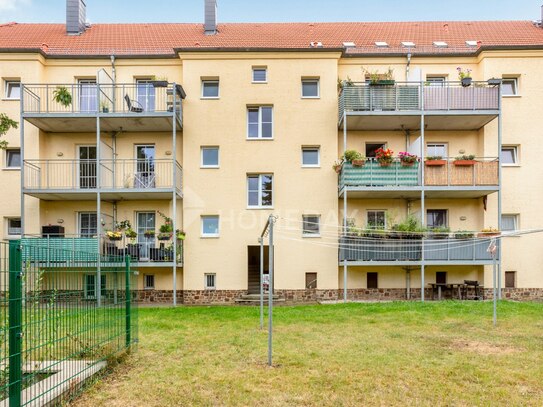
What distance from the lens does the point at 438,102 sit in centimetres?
1672

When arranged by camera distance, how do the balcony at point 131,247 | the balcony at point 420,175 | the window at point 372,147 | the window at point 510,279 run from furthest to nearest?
the window at point 372,147
the window at point 510,279
the balcony at point 420,175
the balcony at point 131,247

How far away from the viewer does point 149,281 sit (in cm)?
1741

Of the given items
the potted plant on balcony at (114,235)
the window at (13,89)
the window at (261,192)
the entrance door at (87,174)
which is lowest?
the potted plant on balcony at (114,235)

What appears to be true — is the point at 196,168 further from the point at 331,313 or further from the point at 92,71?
the point at 331,313

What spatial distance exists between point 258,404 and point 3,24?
22385 mm

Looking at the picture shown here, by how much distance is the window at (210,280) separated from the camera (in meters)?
17.2

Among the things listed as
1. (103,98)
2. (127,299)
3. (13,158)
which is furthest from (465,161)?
(13,158)

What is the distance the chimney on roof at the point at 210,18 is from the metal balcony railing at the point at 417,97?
723 centimetres

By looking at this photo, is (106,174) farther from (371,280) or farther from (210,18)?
(371,280)

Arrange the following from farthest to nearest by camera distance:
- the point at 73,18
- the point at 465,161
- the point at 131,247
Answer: the point at 73,18 → the point at 131,247 → the point at 465,161

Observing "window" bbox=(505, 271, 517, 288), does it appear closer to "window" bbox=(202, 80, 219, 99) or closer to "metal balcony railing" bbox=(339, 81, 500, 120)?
"metal balcony railing" bbox=(339, 81, 500, 120)

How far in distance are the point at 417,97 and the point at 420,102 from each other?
28 centimetres

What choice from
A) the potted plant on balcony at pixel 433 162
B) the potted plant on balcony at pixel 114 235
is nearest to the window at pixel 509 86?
the potted plant on balcony at pixel 433 162

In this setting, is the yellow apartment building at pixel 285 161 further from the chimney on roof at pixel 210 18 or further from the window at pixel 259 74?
the chimney on roof at pixel 210 18
